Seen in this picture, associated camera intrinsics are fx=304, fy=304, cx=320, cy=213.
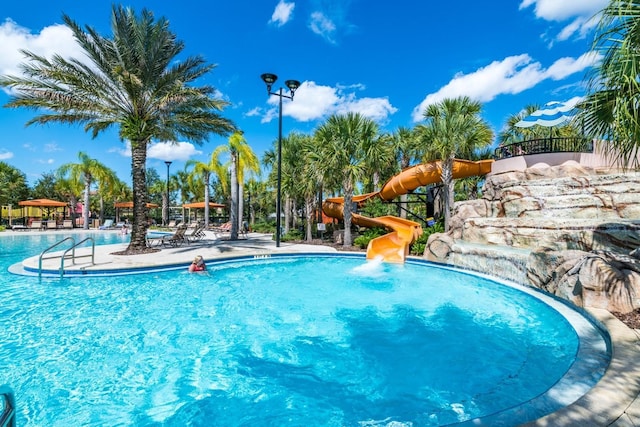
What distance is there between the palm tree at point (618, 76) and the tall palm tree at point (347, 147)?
9.56m

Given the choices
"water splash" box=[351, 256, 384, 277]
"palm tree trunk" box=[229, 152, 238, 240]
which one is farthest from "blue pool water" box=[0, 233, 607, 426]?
"palm tree trunk" box=[229, 152, 238, 240]

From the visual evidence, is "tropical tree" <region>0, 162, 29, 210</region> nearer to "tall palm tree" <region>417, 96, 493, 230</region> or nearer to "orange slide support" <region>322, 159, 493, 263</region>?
"orange slide support" <region>322, 159, 493, 263</region>

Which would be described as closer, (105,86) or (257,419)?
(257,419)

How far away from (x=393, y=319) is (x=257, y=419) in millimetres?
3508

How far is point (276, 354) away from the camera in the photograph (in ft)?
14.8

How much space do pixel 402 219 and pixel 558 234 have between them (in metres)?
6.39

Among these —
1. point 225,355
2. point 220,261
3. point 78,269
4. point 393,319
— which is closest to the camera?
point 225,355

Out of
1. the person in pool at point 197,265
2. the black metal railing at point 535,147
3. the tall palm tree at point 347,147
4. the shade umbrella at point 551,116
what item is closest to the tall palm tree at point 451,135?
the black metal railing at point 535,147

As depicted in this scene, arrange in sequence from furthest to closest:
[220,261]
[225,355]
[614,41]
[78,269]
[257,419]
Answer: [220,261]
[78,269]
[225,355]
[614,41]
[257,419]

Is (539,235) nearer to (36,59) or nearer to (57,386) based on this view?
(57,386)

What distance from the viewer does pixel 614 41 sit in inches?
157

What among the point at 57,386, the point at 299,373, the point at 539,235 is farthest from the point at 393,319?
the point at 539,235

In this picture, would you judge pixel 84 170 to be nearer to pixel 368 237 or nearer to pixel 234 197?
pixel 234 197

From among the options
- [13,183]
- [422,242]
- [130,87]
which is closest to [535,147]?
[422,242]
